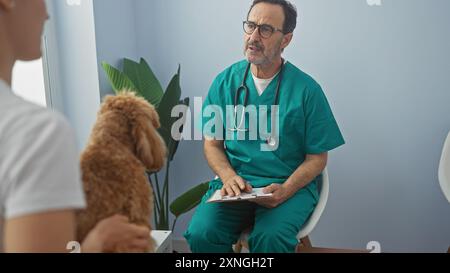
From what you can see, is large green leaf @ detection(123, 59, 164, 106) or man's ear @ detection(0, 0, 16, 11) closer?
man's ear @ detection(0, 0, 16, 11)

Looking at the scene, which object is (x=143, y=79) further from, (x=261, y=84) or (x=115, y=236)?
(x=115, y=236)

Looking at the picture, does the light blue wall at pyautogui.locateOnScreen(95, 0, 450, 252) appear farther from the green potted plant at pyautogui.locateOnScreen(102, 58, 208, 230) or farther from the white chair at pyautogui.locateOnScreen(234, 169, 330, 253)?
the white chair at pyautogui.locateOnScreen(234, 169, 330, 253)

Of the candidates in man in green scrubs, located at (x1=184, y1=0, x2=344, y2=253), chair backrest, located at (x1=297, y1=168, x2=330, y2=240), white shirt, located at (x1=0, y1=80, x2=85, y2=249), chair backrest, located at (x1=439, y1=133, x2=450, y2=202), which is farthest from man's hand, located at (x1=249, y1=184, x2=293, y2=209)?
white shirt, located at (x1=0, y1=80, x2=85, y2=249)

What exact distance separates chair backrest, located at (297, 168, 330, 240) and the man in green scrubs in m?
0.02

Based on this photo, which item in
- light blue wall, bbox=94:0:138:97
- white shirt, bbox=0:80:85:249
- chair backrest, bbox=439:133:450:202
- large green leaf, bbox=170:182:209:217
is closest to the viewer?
white shirt, bbox=0:80:85:249

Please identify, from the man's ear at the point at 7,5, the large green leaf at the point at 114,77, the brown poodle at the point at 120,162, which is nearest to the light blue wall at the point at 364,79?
the large green leaf at the point at 114,77

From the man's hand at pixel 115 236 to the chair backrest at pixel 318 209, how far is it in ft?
3.23

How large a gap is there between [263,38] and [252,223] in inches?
28.5

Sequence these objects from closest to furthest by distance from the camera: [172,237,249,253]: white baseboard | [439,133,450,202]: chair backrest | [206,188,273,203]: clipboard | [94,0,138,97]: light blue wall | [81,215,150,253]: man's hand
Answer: [81,215,150,253]: man's hand, [206,188,273,203]: clipboard, [439,133,450,202]: chair backrest, [94,0,138,97]: light blue wall, [172,237,249,253]: white baseboard

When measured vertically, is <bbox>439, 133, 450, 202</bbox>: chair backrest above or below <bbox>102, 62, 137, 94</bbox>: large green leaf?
below

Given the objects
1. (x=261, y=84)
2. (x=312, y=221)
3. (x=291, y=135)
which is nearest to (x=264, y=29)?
(x=261, y=84)

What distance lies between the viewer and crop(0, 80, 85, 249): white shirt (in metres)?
0.56

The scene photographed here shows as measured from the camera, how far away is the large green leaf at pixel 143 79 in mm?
2055

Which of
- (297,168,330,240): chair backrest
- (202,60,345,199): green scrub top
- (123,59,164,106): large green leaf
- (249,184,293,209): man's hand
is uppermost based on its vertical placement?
(123,59,164,106): large green leaf
